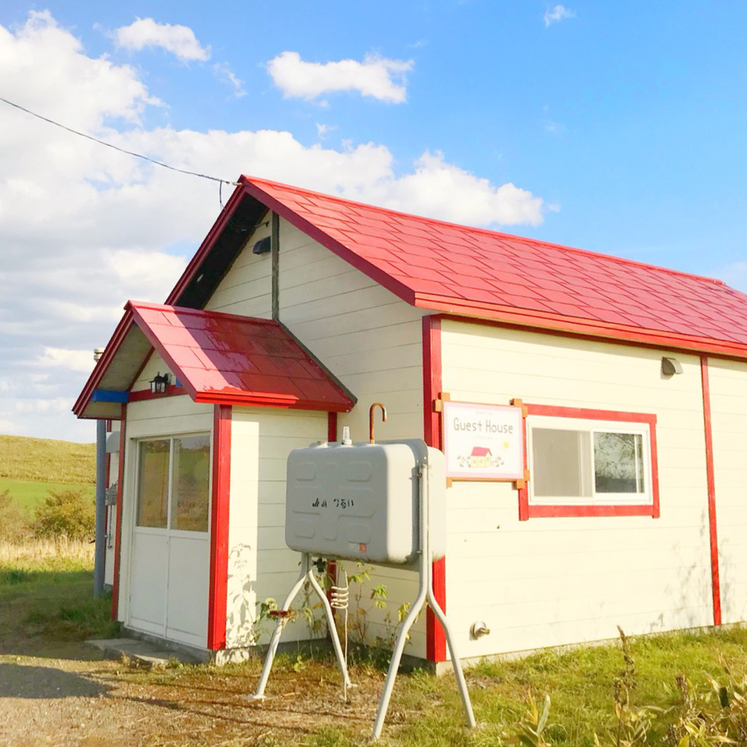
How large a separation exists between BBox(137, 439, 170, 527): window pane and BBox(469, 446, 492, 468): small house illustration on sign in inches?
139

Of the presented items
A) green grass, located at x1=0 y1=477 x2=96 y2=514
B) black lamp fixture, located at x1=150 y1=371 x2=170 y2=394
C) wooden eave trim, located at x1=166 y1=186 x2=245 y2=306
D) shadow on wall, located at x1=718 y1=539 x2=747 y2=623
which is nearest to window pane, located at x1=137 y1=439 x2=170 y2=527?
black lamp fixture, located at x1=150 y1=371 x2=170 y2=394

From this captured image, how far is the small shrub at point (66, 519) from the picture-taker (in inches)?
929

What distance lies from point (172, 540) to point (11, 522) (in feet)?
53.6

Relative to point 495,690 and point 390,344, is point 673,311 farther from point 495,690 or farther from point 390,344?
point 495,690

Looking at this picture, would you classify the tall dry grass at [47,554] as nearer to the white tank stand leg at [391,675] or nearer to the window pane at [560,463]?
the window pane at [560,463]

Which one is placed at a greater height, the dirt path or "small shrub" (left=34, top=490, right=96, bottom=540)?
"small shrub" (left=34, top=490, right=96, bottom=540)

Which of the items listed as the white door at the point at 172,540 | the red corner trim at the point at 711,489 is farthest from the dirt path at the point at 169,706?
the red corner trim at the point at 711,489

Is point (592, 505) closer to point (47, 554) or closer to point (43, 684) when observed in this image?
point (43, 684)

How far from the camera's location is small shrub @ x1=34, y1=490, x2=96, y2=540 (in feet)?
77.4

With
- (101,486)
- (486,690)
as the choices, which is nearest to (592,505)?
(486,690)

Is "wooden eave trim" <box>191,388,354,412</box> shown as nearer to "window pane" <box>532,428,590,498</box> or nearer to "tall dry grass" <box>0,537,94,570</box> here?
"window pane" <box>532,428,590,498</box>

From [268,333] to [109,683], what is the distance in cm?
408

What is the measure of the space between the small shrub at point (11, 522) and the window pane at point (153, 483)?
14701mm

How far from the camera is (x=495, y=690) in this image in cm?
717
